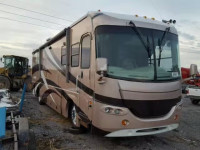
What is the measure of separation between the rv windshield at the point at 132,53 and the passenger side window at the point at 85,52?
0.48 m

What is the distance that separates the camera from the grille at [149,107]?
13.9 ft

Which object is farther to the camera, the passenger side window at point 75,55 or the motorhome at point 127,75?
the passenger side window at point 75,55

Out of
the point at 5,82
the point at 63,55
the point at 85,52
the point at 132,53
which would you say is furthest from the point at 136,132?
the point at 5,82

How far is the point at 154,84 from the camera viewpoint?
4402mm

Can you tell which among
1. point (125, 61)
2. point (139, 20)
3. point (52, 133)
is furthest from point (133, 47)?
point (52, 133)

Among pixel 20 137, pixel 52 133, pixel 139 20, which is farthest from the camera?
pixel 52 133

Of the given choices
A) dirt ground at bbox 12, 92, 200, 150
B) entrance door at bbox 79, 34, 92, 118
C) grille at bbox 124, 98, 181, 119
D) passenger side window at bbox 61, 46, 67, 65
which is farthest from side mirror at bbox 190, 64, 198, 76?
passenger side window at bbox 61, 46, 67, 65

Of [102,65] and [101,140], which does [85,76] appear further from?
[101,140]

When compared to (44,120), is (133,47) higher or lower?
higher

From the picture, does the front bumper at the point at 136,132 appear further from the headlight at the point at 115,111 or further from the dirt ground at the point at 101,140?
the dirt ground at the point at 101,140

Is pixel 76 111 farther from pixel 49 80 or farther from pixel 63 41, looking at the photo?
pixel 49 80

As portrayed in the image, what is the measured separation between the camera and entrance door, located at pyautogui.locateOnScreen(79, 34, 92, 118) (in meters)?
4.77

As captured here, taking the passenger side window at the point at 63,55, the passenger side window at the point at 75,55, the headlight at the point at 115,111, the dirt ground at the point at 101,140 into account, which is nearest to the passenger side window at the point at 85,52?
the passenger side window at the point at 75,55

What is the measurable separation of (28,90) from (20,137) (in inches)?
545
